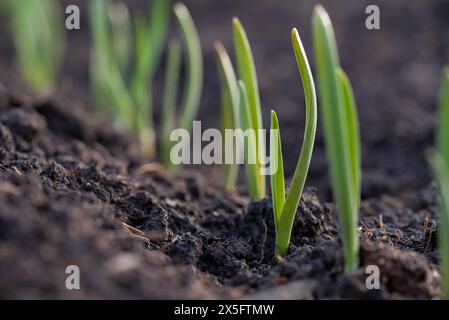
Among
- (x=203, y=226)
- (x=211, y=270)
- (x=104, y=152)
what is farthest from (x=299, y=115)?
(x=211, y=270)

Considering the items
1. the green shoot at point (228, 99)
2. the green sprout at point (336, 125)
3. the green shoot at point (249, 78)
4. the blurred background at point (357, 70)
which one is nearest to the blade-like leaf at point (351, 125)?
the green sprout at point (336, 125)

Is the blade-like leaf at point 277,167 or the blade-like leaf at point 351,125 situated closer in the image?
the blade-like leaf at point 351,125

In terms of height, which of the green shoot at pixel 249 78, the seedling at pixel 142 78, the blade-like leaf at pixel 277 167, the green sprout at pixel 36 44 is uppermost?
the green sprout at pixel 36 44

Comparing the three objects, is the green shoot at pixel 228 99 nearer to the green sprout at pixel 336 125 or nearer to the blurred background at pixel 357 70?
the blurred background at pixel 357 70

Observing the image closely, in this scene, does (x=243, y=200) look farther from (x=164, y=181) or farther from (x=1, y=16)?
(x=1, y=16)

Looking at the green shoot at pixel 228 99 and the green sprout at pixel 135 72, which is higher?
the green sprout at pixel 135 72

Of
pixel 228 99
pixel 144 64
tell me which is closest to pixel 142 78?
pixel 144 64

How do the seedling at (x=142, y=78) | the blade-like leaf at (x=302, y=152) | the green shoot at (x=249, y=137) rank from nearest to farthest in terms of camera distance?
the blade-like leaf at (x=302, y=152) → the green shoot at (x=249, y=137) → the seedling at (x=142, y=78)

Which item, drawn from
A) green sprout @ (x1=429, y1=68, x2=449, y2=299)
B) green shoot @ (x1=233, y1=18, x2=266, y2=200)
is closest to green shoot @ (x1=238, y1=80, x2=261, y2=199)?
green shoot @ (x1=233, y1=18, x2=266, y2=200)
